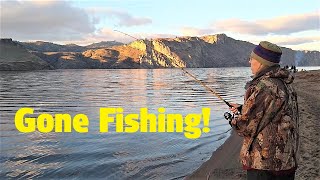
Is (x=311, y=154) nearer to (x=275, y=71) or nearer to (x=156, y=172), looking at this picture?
(x=156, y=172)

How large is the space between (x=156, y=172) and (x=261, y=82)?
22.1 feet

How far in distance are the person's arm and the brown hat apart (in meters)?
0.30

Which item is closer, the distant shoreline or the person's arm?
the person's arm

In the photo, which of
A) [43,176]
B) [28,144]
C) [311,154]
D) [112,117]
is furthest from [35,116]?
[311,154]

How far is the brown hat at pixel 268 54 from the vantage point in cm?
432

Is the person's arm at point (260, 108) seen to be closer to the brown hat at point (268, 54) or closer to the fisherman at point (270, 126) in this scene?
the fisherman at point (270, 126)

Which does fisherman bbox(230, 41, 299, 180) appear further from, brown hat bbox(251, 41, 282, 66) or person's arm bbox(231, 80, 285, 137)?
brown hat bbox(251, 41, 282, 66)

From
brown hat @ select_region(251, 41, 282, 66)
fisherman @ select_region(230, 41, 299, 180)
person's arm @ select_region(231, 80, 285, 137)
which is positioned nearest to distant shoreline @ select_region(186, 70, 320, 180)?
fisherman @ select_region(230, 41, 299, 180)

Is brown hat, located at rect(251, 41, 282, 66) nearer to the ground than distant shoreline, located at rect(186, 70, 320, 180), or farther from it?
farther from it

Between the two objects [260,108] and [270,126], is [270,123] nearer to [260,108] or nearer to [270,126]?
[270,126]

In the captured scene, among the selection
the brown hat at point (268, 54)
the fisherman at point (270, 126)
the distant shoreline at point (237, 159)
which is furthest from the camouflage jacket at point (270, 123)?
the distant shoreline at point (237, 159)

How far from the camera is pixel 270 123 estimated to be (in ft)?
13.6

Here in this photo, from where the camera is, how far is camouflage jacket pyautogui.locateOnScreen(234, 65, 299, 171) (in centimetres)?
414

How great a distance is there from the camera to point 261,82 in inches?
165
